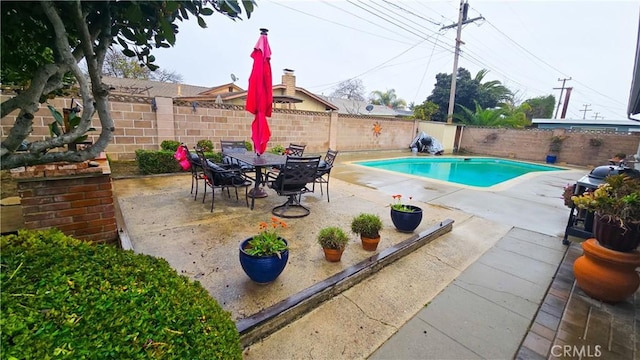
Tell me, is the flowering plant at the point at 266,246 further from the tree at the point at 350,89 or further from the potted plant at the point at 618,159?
the tree at the point at 350,89

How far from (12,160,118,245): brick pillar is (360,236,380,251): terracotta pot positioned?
258cm

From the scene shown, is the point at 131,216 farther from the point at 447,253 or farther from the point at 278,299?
the point at 447,253

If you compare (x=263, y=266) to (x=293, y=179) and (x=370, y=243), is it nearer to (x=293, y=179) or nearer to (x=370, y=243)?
(x=370, y=243)

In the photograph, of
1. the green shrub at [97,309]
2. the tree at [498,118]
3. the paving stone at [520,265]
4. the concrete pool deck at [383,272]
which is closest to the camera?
the green shrub at [97,309]

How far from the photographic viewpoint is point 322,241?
2852 mm

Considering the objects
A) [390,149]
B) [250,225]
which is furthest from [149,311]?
[390,149]

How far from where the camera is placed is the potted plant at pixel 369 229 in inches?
123

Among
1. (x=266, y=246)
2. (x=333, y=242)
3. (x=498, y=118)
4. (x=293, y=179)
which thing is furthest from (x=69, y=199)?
(x=498, y=118)

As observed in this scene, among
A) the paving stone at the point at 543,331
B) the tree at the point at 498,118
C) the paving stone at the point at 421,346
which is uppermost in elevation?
the tree at the point at 498,118

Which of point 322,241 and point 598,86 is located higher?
point 598,86

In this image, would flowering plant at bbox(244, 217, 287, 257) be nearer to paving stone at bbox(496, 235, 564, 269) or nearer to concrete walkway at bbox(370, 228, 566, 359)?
concrete walkway at bbox(370, 228, 566, 359)

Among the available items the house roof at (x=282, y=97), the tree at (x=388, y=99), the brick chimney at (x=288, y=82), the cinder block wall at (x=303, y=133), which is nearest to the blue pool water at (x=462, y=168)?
the cinder block wall at (x=303, y=133)

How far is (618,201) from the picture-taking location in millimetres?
2375

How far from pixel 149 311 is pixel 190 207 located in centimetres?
363
